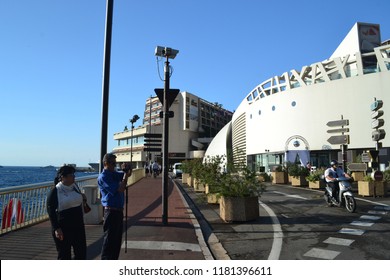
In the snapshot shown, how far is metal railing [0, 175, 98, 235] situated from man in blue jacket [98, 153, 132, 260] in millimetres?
2611

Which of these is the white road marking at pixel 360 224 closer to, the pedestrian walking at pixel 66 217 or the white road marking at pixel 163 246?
the white road marking at pixel 163 246

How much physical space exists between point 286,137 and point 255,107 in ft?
29.1

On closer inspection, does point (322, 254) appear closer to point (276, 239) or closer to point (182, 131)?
point (276, 239)

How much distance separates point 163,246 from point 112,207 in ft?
6.31

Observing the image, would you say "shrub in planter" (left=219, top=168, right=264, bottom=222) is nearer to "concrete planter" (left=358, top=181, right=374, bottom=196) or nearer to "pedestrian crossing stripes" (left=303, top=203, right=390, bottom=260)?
"pedestrian crossing stripes" (left=303, top=203, right=390, bottom=260)

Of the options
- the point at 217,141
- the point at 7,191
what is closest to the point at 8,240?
the point at 7,191

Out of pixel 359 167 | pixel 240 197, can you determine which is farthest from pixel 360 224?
pixel 359 167

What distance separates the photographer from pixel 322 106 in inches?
1585

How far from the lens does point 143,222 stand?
871 centimetres

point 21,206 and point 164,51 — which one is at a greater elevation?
point 164,51

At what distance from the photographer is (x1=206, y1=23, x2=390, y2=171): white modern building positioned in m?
36.2

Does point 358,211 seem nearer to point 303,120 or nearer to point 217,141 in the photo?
point 303,120

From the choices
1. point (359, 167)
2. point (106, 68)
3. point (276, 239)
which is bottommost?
point (276, 239)

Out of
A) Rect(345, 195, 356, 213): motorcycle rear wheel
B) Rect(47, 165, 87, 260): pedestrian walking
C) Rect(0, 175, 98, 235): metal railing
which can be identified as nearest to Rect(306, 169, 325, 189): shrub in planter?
Rect(345, 195, 356, 213): motorcycle rear wheel
